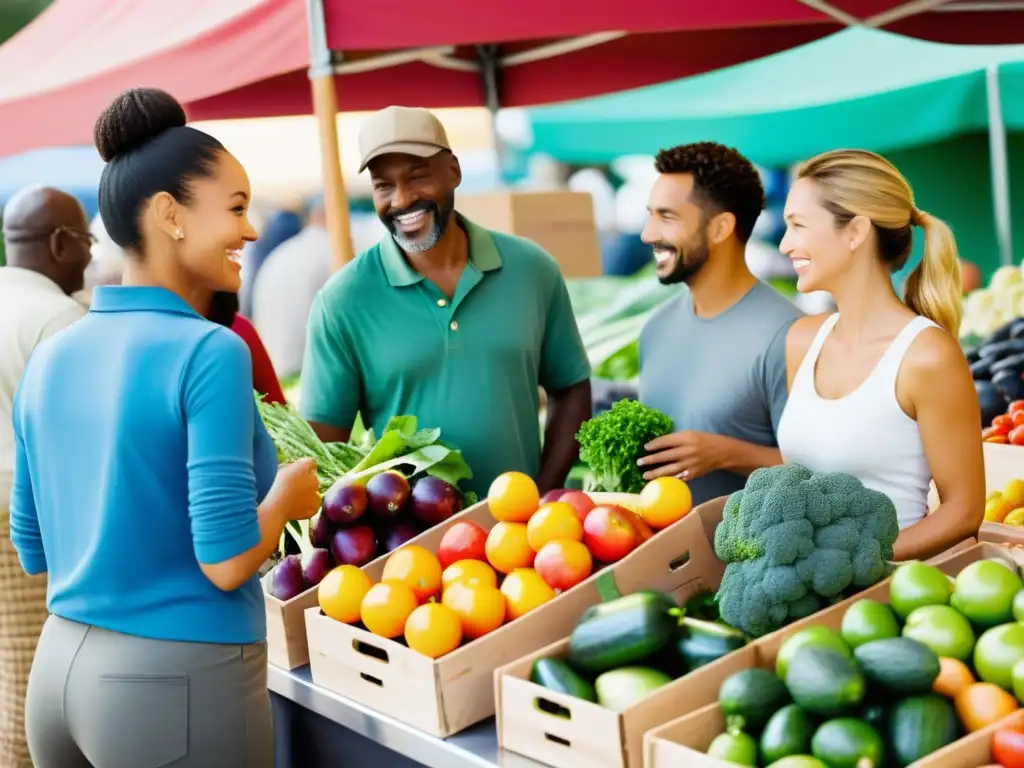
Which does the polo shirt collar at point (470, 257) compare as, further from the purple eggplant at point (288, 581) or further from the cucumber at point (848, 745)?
the cucumber at point (848, 745)

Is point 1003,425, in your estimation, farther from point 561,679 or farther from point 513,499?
point 561,679

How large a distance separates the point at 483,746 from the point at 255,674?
401 millimetres

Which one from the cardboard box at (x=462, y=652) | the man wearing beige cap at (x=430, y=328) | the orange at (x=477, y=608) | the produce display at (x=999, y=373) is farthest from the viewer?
the produce display at (x=999, y=373)

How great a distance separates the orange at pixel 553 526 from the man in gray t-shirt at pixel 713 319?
0.80 metres

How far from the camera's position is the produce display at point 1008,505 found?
3338mm

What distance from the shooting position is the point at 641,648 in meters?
1.89

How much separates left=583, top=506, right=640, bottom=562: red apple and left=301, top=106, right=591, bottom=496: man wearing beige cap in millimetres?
1004

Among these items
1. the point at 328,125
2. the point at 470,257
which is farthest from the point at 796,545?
the point at 328,125

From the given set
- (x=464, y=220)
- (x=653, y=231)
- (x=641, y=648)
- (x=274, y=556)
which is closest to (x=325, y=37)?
(x=464, y=220)

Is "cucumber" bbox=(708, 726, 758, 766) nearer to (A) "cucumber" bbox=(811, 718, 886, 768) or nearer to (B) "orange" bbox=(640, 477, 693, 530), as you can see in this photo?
(A) "cucumber" bbox=(811, 718, 886, 768)

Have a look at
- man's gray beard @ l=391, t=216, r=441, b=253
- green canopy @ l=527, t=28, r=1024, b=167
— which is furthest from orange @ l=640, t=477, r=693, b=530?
green canopy @ l=527, t=28, r=1024, b=167

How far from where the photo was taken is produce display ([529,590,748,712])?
1860 mm

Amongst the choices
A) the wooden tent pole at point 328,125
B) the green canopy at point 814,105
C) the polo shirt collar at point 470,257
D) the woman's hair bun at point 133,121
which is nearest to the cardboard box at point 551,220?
the wooden tent pole at point 328,125

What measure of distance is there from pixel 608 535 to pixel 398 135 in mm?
1315
